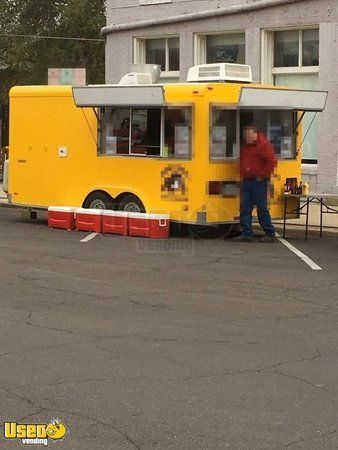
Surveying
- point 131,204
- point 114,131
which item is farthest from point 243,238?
point 114,131

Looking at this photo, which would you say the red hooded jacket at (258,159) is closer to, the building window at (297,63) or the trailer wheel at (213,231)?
the trailer wheel at (213,231)

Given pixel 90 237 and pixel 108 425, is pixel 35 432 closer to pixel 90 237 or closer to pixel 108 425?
pixel 108 425

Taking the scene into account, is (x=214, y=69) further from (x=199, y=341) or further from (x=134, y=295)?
(x=199, y=341)

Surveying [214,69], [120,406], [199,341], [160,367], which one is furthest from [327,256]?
[120,406]

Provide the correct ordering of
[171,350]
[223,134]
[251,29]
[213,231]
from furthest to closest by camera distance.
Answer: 1. [251,29]
2. [213,231]
3. [223,134]
4. [171,350]

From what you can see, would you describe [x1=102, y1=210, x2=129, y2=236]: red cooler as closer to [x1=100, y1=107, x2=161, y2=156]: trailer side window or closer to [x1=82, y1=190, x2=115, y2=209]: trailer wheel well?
[x1=82, y1=190, x2=115, y2=209]: trailer wheel well

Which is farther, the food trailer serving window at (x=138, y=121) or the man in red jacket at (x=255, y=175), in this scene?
the food trailer serving window at (x=138, y=121)

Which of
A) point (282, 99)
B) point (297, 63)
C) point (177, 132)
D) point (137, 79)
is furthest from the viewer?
point (297, 63)

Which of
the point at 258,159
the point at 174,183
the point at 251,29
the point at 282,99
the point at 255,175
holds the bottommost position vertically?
the point at 174,183

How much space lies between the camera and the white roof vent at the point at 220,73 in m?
14.5

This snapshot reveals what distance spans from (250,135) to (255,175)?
68cm

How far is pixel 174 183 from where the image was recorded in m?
14.6

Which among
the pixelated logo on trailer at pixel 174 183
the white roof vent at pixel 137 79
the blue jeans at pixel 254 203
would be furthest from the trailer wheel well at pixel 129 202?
the white roof vent at pixel 137 79

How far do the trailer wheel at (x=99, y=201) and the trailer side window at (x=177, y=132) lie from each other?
1.63 meters
